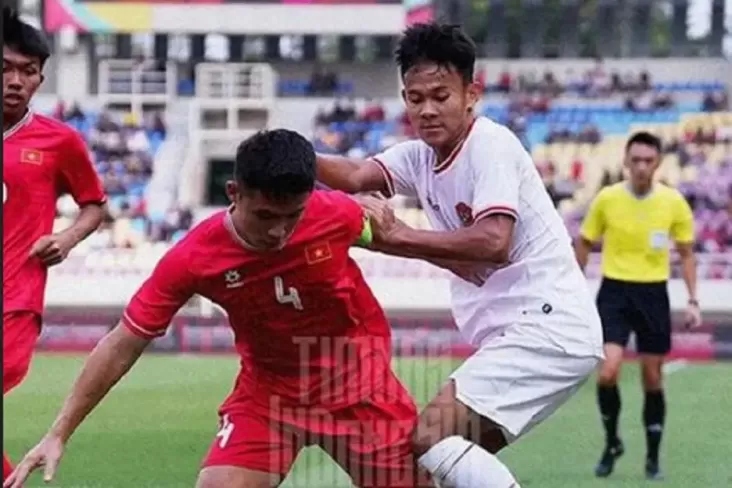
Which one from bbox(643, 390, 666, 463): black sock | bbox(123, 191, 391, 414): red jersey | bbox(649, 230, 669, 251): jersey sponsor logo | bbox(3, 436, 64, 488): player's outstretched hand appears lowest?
bbox(643, 390, 666, 463): black sock

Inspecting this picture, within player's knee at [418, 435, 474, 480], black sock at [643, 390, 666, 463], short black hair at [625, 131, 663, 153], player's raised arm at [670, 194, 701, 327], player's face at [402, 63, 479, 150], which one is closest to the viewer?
player's knee at [418, 435, 474, 480]

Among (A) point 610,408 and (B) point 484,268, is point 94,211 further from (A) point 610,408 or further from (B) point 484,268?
(A) point 610,408

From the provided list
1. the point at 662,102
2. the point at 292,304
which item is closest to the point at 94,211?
the point at 292,304

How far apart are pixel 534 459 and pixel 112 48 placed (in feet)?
91.6

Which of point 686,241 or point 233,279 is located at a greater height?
point 233,279

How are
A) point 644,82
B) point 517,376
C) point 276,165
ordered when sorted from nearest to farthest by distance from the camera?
point 276,165
point 517,376
point 644,82

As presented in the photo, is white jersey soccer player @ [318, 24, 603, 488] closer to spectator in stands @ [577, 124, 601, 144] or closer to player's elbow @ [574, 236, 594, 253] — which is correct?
player's elbow @ [574, 236, 594, 253]

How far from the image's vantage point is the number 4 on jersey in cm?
534

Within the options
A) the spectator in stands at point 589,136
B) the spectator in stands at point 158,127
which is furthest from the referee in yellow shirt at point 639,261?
the spectator in stands at point 158,127

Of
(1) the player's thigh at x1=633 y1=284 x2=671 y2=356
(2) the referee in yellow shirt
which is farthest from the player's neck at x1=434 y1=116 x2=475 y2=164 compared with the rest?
(1) the player's thigh at x1=633 y1=284 x2=671 y2=356

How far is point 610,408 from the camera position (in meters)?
9.95

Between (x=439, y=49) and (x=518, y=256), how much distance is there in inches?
31.0

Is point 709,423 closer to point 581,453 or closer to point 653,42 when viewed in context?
point 581,453

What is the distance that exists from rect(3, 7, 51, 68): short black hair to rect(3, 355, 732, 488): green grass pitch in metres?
3.33
